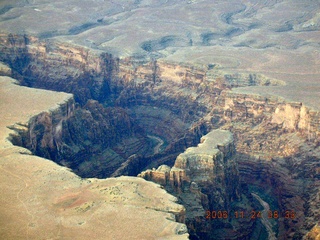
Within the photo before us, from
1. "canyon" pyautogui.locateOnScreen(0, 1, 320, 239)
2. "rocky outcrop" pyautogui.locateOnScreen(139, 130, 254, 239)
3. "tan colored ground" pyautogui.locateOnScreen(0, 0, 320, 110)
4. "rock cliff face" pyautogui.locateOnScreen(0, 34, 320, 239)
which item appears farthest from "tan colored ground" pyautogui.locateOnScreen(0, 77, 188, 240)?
"tan colored ground" pyautogui.locateOnScreen(0, 0, 320, 110)

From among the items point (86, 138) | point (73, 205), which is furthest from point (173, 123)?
point (73, 205)

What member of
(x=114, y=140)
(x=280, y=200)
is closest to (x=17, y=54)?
(x=114, y=140)

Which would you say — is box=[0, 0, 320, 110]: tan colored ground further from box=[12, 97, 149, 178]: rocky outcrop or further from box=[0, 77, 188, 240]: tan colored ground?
box=[0, 77, 188, 240]: tan colored ground

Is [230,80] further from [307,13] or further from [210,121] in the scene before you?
[307,13]

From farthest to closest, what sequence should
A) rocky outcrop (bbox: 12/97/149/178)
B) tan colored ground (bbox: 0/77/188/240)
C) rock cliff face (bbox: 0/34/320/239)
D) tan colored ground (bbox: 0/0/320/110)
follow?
1. tan colored ground (bbox: 0/0/320/110)
2. rocky outcrop (bbox: 12/97/149/178)
3. rock cliff face (bbox: 0/34/320/239)
4. tan colored ground (bbox: 0/77/188/240)
